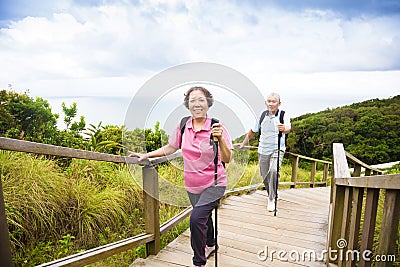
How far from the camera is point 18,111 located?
447 cm

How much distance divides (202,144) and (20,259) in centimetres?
180

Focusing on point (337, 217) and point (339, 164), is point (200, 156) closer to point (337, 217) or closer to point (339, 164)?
point (337, 217)

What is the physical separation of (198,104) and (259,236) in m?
1.79

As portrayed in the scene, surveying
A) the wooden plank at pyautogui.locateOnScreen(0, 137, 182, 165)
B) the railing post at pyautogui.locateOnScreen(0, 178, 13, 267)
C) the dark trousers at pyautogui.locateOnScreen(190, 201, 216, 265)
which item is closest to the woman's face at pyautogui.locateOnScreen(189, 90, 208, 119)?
the wooden plank at pyautogui.locateOnScreen(0, 137, 182, 165)

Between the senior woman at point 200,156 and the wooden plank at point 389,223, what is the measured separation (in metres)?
0.83

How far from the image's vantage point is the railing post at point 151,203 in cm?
230

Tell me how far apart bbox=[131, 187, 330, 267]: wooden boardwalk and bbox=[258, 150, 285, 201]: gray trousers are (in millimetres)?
288

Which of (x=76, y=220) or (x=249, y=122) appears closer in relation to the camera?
(x=249, y=122)

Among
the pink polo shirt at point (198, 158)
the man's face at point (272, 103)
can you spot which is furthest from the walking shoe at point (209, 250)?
the man's face at point (272, 103)

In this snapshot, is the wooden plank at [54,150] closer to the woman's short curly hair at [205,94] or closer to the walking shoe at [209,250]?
the woman's short curly hair at [205,94]

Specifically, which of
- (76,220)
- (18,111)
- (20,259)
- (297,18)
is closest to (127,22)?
(18,111)

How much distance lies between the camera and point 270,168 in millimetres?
3639

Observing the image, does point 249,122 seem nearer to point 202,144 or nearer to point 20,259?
point 202,144

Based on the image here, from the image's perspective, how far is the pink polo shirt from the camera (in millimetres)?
1833
